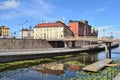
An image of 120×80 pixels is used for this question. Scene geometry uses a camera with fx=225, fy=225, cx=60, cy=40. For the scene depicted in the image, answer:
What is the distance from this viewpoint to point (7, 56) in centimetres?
4581

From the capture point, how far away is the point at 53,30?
14838cm


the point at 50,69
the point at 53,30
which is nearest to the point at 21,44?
the point at 50,69

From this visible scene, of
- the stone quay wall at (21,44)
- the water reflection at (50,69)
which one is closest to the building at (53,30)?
the stone quay wall at (21,44)

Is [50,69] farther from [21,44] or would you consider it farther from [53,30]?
[53,30]

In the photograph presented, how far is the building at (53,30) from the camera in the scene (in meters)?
144

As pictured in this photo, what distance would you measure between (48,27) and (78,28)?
22075mm

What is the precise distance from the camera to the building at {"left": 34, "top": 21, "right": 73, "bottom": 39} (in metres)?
144

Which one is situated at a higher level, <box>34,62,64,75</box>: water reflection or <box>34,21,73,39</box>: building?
<box>34,21,73,39</box>: building

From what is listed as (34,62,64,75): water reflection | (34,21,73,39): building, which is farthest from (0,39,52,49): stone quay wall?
(34,21,73,39): building

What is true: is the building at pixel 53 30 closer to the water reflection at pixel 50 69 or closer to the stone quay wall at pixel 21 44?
the stone quay wall at pixel 21 44

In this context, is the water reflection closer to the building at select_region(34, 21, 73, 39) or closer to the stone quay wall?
the stone quay wall

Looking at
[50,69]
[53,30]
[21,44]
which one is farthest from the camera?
[53,30]

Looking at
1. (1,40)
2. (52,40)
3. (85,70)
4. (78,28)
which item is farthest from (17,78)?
(78,28)

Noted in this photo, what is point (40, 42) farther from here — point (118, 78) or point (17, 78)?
point (118, 78)
